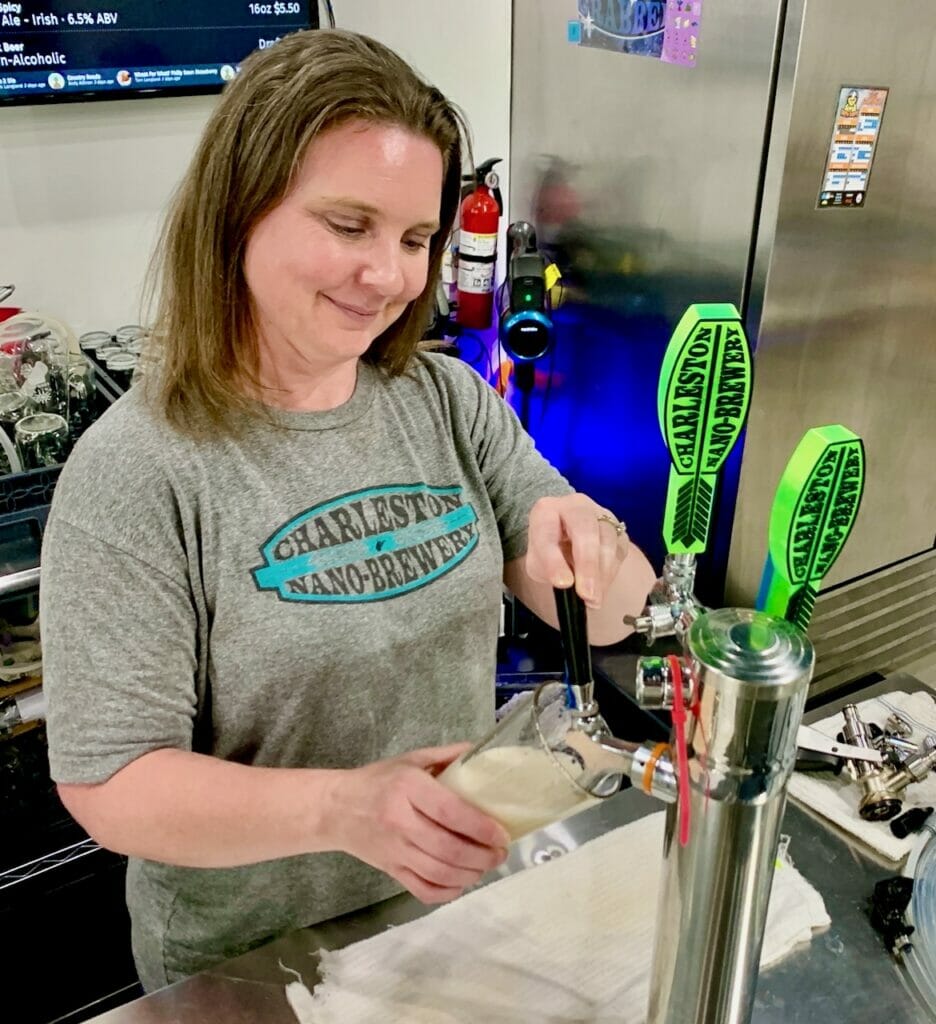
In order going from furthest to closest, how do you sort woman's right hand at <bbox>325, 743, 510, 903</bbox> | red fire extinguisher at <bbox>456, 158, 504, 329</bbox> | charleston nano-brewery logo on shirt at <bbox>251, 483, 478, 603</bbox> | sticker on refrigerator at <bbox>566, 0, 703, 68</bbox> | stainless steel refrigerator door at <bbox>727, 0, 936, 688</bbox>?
red fire extinguisher at <bbox>456, 158, 504, 329</bbox> → sticker on refrigerator at <bbox>566, 0, 703, 68</bbox> → stainless steel refrigerator door at <bbox>727, 0, 936, 688</bbox> → charleston nano-brewery logo on shirt at <bbox>251, 483, 478, 603</bbox> → woman's right hand at <bbox>325, 743, 510, 903</bbox>

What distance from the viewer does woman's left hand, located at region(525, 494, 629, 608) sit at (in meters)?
0.70

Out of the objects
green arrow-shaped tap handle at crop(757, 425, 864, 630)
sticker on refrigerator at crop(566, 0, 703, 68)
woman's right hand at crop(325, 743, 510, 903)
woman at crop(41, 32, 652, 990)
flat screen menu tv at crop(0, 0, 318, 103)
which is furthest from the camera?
flat screen menu tv at crop(0, 0, 318, 103)

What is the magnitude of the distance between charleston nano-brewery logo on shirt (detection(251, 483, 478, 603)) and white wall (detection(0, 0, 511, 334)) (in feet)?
3.84

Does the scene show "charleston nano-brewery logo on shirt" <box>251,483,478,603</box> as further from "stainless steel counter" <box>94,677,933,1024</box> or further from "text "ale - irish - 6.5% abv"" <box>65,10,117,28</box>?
"text "ale - irish - 6.5% abv"" <box>65,10,117,28</box>

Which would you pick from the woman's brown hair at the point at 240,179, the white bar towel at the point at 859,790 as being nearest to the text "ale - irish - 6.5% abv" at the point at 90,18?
the woman's brown hair at the point at 240,179

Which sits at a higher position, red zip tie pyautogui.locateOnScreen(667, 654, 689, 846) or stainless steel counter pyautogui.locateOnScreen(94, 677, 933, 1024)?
red zip tie pyautogui.locateOnScreen(667, 654, 689, 846)

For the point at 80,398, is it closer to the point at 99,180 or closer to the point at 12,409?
the point at 12,409

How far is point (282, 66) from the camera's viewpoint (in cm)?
86

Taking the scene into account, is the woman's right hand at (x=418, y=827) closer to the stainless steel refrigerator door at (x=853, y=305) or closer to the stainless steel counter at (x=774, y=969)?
the stainless steel counter at (x=774, y=969)

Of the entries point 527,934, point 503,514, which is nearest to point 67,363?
point 503,514

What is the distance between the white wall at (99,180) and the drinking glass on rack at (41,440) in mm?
403

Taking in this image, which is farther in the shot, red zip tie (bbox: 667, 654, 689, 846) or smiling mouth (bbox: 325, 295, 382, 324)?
smiling mouth (bbox: 325, 295, 382, 324)

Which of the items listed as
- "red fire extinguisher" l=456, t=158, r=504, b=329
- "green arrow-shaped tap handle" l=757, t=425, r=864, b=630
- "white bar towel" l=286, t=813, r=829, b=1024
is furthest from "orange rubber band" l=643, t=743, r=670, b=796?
"red fire extinguisher" l=456, t=158, r=504, b=329

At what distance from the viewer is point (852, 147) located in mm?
1398
